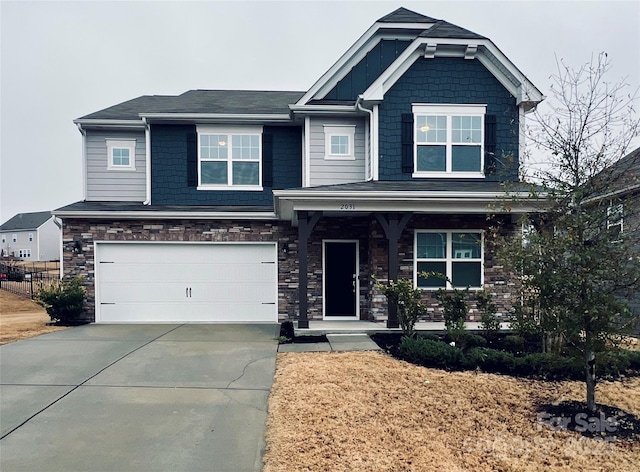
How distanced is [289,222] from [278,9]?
1637 centimetres

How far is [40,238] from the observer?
50125 millimetres

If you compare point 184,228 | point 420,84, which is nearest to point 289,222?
point 184,228

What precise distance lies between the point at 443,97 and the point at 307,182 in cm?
397

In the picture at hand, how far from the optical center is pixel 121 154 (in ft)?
36.2

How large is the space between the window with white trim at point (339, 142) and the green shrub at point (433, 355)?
557 centimetres

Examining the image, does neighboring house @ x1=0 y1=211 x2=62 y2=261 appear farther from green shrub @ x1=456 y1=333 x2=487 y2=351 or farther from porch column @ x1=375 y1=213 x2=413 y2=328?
green shrub @ x1=456 y1=333 x2=487 y2=351

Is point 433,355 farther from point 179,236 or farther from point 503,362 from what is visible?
point 179,236

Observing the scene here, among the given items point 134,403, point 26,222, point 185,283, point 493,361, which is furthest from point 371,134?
point 26,222

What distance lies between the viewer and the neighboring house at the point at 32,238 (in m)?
50.1

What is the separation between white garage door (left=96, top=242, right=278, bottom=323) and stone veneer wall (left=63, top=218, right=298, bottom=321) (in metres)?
0.18

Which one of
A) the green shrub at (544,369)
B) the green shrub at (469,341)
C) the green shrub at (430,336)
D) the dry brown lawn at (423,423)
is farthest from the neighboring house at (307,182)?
the dry brown lawn at (423,423)

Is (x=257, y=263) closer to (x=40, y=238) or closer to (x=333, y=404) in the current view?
(x=333, y=404)

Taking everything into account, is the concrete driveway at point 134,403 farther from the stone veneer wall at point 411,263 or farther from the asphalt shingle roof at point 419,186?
the asphalt shingle roof at point 419,186

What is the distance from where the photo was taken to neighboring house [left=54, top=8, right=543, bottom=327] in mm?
9312
